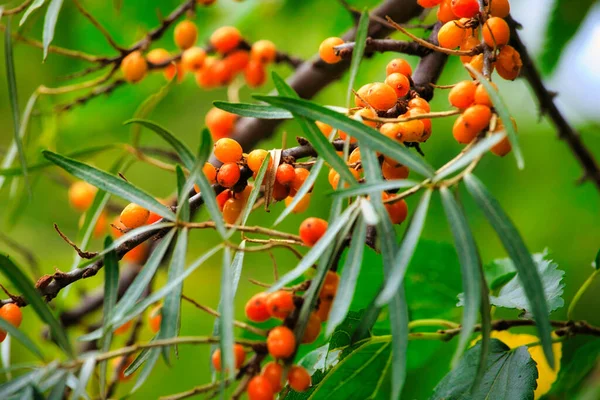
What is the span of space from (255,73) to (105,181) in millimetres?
714

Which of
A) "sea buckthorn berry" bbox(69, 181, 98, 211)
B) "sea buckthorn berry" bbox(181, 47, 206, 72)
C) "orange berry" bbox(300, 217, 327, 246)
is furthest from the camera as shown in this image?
"sea buckthorn berry" bbox(69, 181, 98, 211)

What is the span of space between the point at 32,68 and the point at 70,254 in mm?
554

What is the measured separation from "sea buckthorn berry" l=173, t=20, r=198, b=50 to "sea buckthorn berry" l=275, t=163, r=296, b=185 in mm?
679

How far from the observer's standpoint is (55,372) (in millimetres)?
435

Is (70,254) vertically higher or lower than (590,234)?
lower

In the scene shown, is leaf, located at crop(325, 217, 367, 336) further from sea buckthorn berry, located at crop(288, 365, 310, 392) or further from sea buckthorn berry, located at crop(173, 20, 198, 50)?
sea buckthorn berry, located at crop(173, 20, 198, 50)

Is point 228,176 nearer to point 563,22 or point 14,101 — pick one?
point 14,101

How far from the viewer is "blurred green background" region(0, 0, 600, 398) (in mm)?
1376

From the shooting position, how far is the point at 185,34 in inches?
45.0

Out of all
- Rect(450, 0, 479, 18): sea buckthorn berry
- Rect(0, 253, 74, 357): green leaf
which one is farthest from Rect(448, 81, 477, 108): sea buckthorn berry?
Rect(0, 253, 74, 357): green leaf

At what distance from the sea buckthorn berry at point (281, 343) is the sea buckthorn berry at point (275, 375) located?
19mm

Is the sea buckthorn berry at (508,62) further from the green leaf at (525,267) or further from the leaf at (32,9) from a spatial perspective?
the leaf at (32,9)

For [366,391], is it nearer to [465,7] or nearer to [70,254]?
[465,7]

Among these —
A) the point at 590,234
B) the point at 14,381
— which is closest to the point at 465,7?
the point at 14,381
